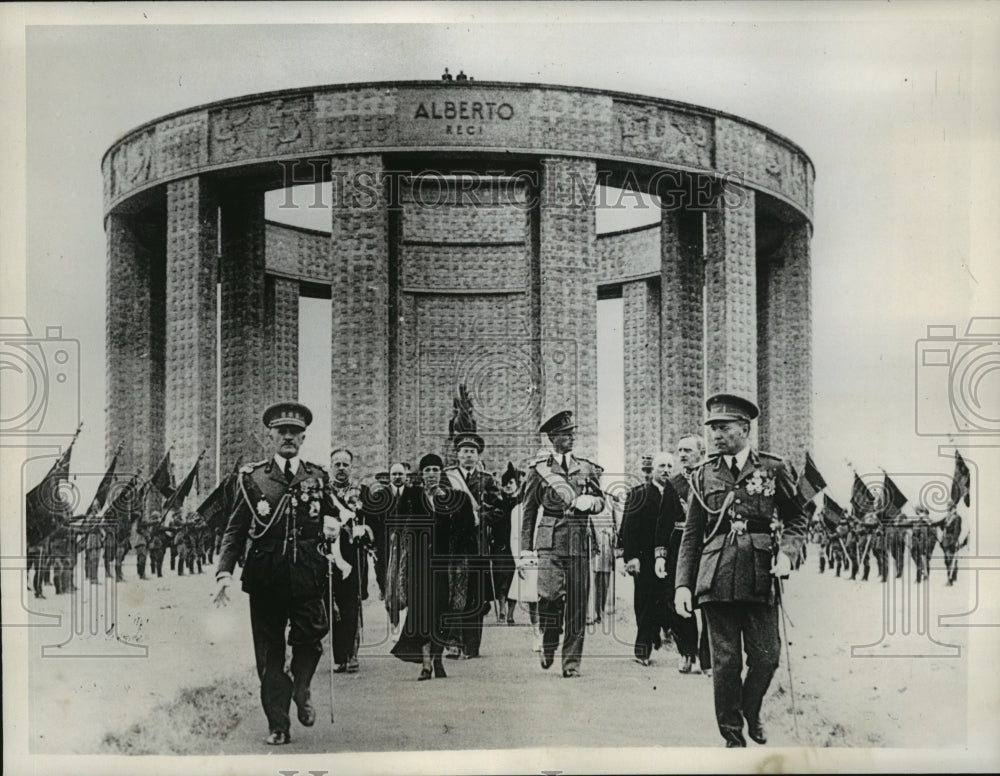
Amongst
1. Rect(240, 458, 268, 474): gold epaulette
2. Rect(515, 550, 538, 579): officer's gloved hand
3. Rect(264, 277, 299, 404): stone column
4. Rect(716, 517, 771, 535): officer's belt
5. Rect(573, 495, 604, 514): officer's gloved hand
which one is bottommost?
Rect(515, 550, 538, 579): officer's gloved hand

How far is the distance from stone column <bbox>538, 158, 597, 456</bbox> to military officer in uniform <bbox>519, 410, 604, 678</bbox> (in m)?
0.54

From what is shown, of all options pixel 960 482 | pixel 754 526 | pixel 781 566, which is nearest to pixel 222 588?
pixel 754 526

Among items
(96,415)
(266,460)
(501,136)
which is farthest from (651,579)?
(96,415)

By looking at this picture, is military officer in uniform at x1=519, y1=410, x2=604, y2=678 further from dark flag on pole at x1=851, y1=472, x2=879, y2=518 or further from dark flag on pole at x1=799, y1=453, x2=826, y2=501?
dark flag on pole at x1=851, y1=472, x2=879, y2=518

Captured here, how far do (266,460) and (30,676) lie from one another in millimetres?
2168

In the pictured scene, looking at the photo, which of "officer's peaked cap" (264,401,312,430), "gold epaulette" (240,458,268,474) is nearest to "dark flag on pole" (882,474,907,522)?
"officer's peaked cap" (264,401,312,430)

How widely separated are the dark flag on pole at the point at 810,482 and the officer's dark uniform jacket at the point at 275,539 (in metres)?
3.51

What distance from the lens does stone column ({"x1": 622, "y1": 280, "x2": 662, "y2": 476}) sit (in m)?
11.2

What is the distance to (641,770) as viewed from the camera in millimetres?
8578

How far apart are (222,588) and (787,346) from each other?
4.95 m

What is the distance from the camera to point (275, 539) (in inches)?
332

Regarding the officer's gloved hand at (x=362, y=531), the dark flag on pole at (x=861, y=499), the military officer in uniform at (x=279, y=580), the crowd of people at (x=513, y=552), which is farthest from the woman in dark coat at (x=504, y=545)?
the dark flag on pole at (x=861, y=499)

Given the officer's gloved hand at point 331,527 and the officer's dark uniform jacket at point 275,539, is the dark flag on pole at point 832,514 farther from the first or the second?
the officer's dark uniform jacket at point 275,539

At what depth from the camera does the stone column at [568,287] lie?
960 centimetres
